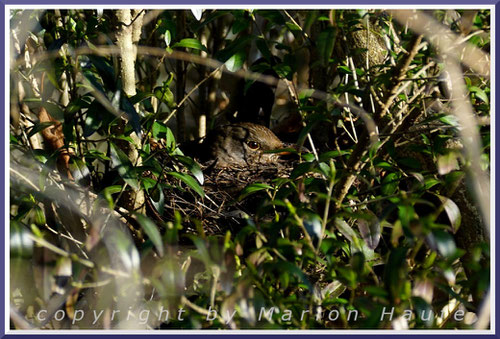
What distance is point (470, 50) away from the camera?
195 cm

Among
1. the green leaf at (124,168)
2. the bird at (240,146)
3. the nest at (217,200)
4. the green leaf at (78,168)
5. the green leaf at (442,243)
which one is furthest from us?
the bird at (240,146)

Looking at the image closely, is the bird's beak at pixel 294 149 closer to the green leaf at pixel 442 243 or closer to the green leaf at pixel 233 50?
the green leaf at pixel 233 50

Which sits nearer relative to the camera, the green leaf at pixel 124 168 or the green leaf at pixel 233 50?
the green leaf at pixel 124 168

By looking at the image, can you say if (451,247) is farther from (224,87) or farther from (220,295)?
(224,87)

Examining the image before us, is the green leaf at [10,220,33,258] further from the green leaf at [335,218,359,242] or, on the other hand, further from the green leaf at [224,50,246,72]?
the green leaf at [224,50,246,72]

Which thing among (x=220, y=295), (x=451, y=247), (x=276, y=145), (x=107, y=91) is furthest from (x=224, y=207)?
(x=451, y=247)

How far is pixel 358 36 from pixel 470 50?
1115 millimetres

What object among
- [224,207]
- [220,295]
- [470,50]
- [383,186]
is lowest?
[224,207]

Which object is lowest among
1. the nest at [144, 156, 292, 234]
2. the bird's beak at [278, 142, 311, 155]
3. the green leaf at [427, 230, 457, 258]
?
the nest at [144, 156, 292, 234]

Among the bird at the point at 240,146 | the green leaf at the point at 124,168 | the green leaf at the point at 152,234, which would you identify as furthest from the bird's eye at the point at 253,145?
the green leaf at the point at 152,234

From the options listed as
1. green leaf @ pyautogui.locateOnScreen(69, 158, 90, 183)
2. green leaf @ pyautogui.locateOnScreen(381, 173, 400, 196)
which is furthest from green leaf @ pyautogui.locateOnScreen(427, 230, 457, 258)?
green leaf @ pyautogui.locateOnScreen(69, 158, 90, 183)

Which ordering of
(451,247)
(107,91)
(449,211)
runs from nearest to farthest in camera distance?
1. (451,247)
2. (449,211)
3. (107,91)

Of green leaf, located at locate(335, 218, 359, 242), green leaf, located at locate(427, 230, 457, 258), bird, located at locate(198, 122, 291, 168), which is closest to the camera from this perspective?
green leaf, located at locate(427, 230, 457, 258)

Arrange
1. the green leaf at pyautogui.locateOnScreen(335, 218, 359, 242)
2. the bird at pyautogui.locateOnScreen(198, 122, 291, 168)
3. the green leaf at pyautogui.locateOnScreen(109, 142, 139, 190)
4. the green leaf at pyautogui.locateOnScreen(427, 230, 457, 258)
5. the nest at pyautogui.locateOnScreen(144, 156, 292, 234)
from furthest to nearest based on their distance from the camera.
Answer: the bird at pyautogui.locateOnScreen(198, 122, 291, 168)
the nest at pyautogui.locateOnScreen(144, 156, 292, 234)
the green leaf at pyautogui.locateOnScreen(109, 142, 139, 190)
the green leaf at pyautogui.locateOnScreen(335, 218, 359, 242)
the green leaf at pyautogui.locateOnScreen(427, 230, 457, 258)
